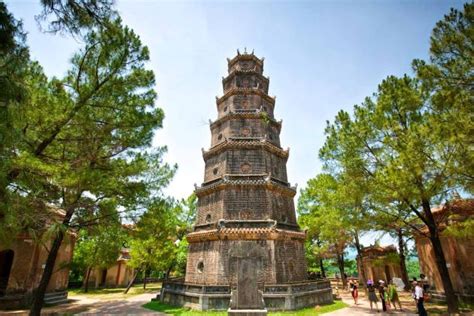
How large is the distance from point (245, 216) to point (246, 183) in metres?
1.96

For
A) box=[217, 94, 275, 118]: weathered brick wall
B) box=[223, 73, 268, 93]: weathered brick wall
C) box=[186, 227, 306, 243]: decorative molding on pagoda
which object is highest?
box=[223, 73, 268, 93]: weathered brick wall

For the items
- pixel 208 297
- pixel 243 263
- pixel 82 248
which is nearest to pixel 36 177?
pixel 243 263

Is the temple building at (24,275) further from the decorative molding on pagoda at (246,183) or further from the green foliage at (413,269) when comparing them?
the green foliage at (413,269)

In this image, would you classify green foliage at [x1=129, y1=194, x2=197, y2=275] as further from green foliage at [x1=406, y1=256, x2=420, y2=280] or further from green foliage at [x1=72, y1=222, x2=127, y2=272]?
green foliage at [x1=406, y1=256, x2=420, y2=280]

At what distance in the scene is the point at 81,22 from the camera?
18.8ft

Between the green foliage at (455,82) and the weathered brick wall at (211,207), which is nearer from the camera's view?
the green foliage at (455,82)

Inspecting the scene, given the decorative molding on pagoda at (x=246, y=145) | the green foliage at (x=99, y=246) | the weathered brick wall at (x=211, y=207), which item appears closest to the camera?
the green foliage at (x=99, y=246)

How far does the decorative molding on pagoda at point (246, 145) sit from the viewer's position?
691 inches

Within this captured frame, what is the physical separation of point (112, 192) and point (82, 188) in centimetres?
145

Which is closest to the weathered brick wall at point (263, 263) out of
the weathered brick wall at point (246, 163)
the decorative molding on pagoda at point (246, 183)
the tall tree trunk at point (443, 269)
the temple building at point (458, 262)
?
the decorative molding on pagoda at point (246, 183)

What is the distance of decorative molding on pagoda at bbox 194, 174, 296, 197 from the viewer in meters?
16.2

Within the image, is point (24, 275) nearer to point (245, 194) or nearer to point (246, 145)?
point (245, 194)

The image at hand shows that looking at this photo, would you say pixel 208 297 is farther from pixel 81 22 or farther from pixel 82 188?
pixel 81 22

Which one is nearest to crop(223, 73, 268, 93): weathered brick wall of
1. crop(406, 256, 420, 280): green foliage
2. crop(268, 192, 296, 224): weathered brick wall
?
crop(268, 192, 296, 224): weathered brick wall
